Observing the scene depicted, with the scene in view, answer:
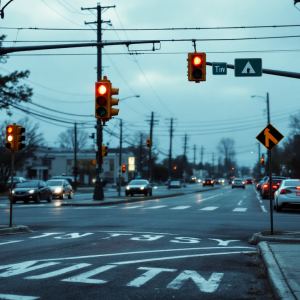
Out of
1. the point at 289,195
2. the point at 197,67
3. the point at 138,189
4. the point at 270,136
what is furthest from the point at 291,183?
the point at 138,189

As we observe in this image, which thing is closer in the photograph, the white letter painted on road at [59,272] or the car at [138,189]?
the white letter painted on road at [59,272]

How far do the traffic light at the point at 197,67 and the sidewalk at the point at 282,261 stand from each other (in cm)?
656

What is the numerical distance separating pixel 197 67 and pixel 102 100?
3734 millimetres

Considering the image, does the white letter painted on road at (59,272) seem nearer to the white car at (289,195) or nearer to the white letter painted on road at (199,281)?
the white letter painted on road at (199,281)

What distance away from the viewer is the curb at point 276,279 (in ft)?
19.5

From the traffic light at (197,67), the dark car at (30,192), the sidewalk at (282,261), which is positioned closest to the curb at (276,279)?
the sidewalk at (282,261)

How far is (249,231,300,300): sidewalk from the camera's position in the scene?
20.4 feet

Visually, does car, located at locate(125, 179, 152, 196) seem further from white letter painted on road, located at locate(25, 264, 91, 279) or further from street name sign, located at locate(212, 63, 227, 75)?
white letter painted on road, located at locate(25, 264, 91, 279)

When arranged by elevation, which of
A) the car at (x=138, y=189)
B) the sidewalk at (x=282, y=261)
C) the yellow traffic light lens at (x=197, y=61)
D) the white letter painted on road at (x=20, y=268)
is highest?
the yellow traffic light lens at (x=197, y=61)

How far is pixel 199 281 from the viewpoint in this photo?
7.27 meters

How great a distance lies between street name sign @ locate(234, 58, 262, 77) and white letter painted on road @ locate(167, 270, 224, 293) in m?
10.2

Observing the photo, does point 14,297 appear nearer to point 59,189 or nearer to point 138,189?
point 59,189

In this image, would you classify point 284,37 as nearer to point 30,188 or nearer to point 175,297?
point 175,297

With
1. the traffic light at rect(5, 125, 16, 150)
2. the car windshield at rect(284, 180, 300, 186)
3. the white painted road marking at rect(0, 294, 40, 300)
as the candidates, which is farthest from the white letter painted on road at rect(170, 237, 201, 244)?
the car windshield at rect(284, 180, 300, 186)
